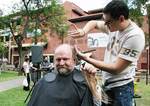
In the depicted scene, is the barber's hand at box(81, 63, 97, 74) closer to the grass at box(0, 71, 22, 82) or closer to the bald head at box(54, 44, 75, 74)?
the bald head at box(54, 44, 75, 74)

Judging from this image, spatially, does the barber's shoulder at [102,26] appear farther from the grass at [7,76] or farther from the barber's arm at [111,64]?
the grass at [7,76]

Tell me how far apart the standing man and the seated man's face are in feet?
1.07

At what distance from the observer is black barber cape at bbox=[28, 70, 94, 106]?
11.2 ft

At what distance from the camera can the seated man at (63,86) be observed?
3.42m

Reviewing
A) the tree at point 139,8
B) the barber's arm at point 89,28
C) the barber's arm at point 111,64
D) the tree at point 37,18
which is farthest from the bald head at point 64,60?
the tree at point 37,18

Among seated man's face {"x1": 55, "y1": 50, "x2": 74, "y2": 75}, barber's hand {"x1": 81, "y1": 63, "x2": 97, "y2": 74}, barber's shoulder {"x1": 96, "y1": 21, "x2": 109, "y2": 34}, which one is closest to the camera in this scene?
barber's hand {"x1": 81, "y1": 63, "x2": 97, "y2": 74}

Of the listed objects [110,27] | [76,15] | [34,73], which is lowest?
[34,73]

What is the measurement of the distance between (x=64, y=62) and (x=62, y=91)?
0.28 meters

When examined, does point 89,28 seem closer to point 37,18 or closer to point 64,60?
point 64,60

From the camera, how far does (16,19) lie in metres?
35.2

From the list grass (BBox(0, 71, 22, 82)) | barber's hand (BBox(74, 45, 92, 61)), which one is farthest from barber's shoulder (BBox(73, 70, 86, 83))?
grass (BBox(0, 71, 22, 82))

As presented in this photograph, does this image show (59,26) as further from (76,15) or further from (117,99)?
(117,99)

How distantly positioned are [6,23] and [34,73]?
67.5ft

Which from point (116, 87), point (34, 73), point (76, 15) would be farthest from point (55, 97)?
point (76, 15)
